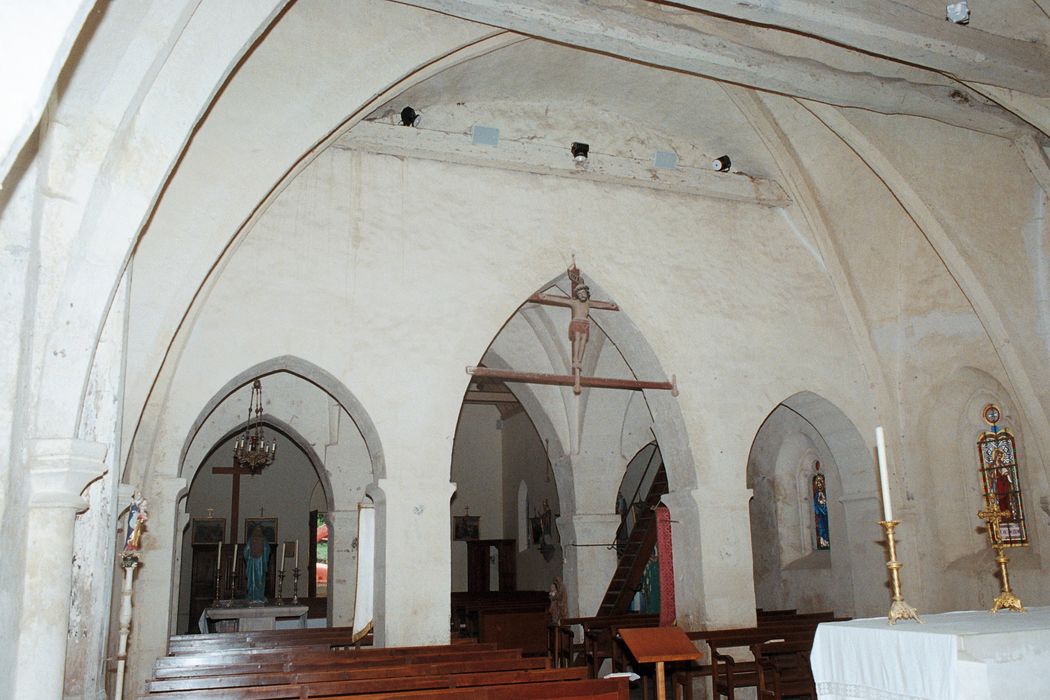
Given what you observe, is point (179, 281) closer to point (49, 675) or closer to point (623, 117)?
point (49, 675)

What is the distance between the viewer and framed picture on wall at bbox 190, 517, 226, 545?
19.0 m

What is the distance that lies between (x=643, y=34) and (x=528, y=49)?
2.02 meters

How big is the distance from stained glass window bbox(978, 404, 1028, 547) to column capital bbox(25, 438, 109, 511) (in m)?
9.78

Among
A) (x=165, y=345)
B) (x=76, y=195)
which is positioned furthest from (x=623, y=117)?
(x=76, y=195)

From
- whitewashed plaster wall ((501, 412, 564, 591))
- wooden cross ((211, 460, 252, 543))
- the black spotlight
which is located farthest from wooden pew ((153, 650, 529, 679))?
wooden cross ((211, 460, 252, 543))

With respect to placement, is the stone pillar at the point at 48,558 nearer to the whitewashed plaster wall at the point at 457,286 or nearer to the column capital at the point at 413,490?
the whitewashed plaster wall at the point at 457,286

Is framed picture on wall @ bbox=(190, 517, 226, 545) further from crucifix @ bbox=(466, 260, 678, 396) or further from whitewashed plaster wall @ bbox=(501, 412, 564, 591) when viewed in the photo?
crucifix @ bbox=(466, 260, 678, 396)

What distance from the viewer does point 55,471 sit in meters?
4.54

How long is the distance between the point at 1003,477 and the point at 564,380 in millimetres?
5486

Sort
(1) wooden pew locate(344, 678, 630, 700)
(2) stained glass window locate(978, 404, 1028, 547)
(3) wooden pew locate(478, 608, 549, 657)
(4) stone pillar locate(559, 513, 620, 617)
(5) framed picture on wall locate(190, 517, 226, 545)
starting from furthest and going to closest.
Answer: (5) framed picture on wall locate(190, 517, 226, 545), (3) wooden pew locate(478, 608, 549, 657), (4) stone pillar locate(559, 513, 620, 617), (2) stained glass window locate(978, 404, 1028, 547), (1) wooden pew locate(344, 678, 630, 700)

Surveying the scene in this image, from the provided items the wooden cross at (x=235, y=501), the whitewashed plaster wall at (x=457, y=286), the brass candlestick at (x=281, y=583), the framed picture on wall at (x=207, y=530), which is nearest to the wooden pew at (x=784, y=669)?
the whitewashed plaster wall at (x=457, y=286)

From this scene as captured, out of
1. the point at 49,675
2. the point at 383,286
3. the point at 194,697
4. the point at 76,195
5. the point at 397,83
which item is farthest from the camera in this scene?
the point at 383,286

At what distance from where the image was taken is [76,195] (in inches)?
189

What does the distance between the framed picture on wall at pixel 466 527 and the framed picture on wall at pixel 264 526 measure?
398cm
